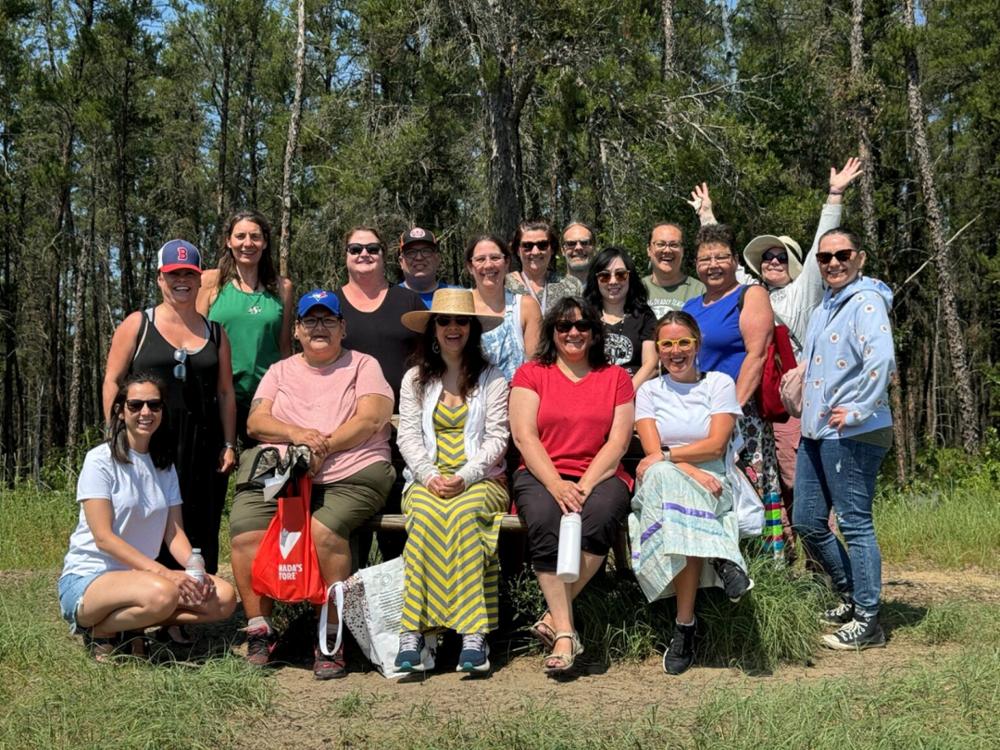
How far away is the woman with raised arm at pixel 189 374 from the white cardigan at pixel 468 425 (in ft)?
3.09

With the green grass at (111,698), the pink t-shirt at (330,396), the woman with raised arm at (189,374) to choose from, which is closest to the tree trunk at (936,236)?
the pink t-shirt at (330,396)

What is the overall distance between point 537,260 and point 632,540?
1.81 meters

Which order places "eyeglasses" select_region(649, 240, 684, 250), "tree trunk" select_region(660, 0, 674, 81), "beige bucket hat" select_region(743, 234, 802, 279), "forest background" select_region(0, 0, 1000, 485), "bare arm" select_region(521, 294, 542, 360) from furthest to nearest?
"tree trunk" select_region(660, 0, 674, 81), "forest background" select_region(0, 0, 1000, 485), "beige bucket hat" select_region(743, 234, 802, 279), "eyeglasses" select_region(649, 240, 684, 250), "bare arm" select_region(521, 294, 542, 360)

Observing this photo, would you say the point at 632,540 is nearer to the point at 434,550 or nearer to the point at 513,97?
the point at 434,550

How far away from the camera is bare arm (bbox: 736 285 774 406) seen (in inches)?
194

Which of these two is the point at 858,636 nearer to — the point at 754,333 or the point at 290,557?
the point at 754,333

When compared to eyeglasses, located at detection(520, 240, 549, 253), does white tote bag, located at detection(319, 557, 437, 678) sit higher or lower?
lower

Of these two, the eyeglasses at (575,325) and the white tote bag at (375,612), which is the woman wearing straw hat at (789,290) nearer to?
the eyeglasses at (575,325)

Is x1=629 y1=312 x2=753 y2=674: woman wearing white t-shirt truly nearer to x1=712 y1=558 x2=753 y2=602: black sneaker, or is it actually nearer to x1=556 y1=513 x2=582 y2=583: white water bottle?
x1=712 y1=558 x2=753 y2=602: black sneaker

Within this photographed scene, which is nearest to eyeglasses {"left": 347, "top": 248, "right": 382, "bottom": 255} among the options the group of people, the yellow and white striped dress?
the group of people

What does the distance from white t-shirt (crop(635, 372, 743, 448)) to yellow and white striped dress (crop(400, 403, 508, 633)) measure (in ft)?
3.04

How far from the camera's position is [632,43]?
1380 cm

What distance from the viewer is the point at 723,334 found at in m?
5.03

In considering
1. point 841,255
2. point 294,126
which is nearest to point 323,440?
point 841,255
